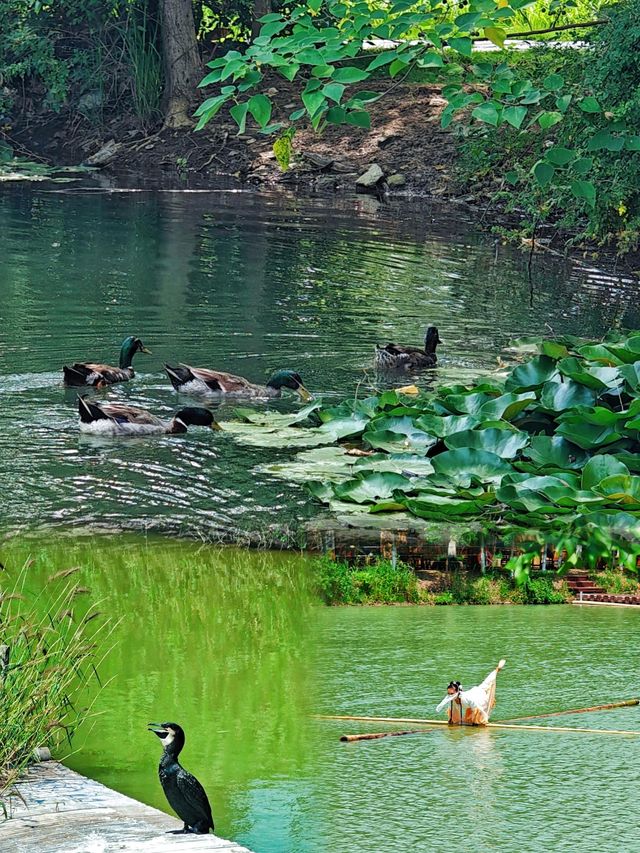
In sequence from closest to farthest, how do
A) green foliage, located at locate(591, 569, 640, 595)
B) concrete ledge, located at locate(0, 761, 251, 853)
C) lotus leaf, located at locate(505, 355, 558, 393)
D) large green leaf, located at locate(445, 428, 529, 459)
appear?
concrete ledge, located at locate(0, 761, 251, 853) → green foliage, located at locate(591, 569, 640, 595) → large green leaf, located at locate(445, 428, 529, 459) → lotus leaf, located at locate(505, 355, 558, 393)

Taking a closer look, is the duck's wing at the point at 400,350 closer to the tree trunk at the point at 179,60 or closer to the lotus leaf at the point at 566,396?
the lotus leaf at the point at 566,396

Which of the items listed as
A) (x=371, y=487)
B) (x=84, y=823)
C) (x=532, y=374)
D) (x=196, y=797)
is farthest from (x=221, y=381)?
(x=196, y=797)

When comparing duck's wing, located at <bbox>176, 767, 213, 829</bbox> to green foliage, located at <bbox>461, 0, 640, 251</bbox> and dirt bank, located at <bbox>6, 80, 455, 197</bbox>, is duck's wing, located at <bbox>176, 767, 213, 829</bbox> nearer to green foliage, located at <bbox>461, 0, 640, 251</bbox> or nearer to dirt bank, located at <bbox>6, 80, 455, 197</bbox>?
green foliage, located at <bbox>461, 0, 640, 251</bbox>

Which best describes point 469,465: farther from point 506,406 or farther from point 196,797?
point 196,797

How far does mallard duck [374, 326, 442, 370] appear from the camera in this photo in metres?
10.3

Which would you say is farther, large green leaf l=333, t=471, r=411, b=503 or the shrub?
large green leaf l=333, t=471, r=411, b=503

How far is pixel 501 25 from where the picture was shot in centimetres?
791

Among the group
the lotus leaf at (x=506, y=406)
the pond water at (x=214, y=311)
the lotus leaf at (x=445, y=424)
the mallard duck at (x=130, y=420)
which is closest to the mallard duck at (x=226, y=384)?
the pond water at (x=214, y=311)

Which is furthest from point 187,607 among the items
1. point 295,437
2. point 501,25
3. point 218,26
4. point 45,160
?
point 218,26

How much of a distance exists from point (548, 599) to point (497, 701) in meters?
0.55

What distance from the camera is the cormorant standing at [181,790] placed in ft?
12.0

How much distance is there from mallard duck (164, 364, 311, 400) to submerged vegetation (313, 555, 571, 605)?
4.52 m

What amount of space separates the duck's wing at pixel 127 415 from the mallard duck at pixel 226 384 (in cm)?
74

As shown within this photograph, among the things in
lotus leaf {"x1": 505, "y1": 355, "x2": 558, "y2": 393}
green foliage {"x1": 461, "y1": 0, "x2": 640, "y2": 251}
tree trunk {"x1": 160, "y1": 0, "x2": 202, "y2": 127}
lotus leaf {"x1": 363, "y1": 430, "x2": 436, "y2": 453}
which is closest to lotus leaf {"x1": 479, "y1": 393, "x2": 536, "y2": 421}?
lotus leaf {"x1": 505, "y1": 355, "x2": 558, "y2": 393}
